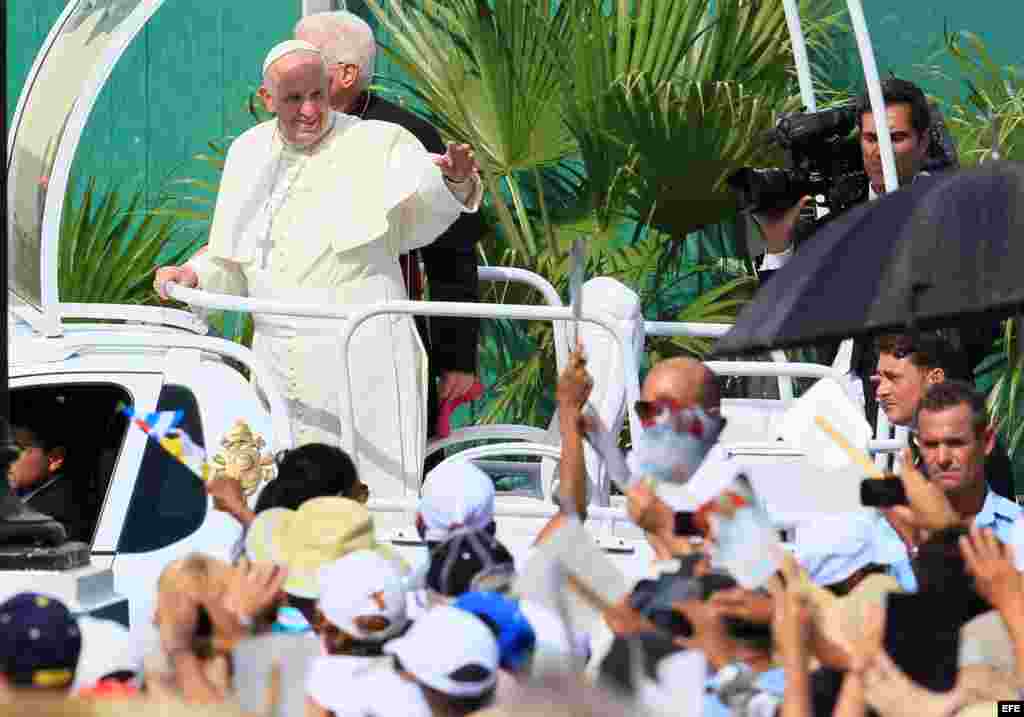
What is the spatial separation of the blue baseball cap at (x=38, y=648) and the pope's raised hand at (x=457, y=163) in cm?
272

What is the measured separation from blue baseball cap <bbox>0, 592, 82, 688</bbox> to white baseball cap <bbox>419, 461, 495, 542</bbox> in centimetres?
122

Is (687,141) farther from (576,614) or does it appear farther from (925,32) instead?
(576,614)

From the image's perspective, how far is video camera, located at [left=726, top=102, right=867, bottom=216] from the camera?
667cm

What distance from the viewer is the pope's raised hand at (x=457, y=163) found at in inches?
250

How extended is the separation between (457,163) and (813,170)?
3.82 ft

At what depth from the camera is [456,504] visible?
4965 mm

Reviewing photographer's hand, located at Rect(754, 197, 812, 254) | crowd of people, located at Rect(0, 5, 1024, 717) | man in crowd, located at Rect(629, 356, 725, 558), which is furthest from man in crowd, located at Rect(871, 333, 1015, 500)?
man in crowd, located at Rect(629, 356, 725, 558)

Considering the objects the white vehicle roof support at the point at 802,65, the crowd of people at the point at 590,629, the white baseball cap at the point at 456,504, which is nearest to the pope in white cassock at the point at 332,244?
the white baseball cap at the point at 456,504

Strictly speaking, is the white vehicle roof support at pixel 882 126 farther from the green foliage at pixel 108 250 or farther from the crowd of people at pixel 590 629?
the green foliage at pixel 108 250

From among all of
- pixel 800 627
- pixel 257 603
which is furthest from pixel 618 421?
pixel 800 627

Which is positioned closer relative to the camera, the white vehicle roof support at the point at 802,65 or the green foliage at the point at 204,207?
the white vehicle roof support at the point at 802,65

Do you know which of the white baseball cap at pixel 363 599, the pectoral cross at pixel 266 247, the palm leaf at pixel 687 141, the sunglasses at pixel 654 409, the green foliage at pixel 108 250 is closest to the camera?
the white baseball cap at pixel 363 599

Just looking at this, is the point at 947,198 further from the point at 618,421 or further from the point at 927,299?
the point at 618,421

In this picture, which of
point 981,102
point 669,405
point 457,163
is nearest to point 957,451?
point 669,405
